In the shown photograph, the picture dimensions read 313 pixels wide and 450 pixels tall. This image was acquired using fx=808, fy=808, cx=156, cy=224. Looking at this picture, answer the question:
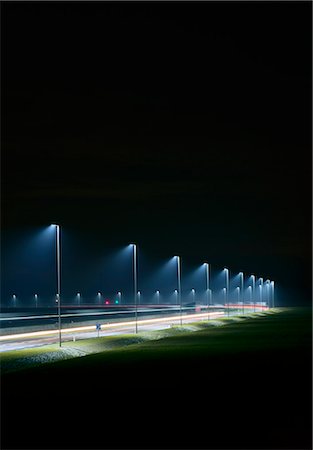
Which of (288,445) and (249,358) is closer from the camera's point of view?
(288,445)

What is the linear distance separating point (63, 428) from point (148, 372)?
15638mm

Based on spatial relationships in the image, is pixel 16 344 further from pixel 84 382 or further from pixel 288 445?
pixel 288 445

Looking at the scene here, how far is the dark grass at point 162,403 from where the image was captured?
65.6 feet

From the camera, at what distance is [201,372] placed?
36.9 m

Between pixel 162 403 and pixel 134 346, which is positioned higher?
pixel 162 403

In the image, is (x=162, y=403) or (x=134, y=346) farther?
(x=134, y=346)

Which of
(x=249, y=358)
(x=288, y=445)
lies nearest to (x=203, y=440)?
(x=288, y=445)

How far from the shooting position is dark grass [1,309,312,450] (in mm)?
19989

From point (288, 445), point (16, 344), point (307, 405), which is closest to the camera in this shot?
point (288, 445)

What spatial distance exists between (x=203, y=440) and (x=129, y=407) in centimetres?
629

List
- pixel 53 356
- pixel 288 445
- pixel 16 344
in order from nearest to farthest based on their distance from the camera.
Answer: pixel 288 445 → pixel 53 356 → pixel 16 344

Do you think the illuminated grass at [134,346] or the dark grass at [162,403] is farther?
the illuminated grass at [134,346]

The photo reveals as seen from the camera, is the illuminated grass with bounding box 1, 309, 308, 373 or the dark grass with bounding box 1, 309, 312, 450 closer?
the dark grass with bounding box 1, 309, 312, 450

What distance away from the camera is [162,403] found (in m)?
26.5
